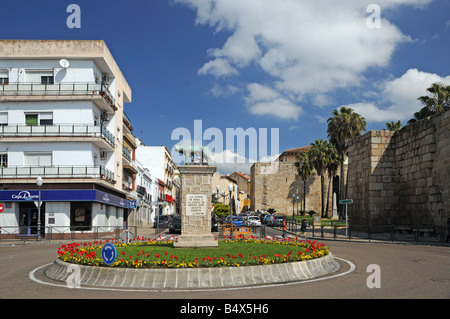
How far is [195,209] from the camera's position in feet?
49.8

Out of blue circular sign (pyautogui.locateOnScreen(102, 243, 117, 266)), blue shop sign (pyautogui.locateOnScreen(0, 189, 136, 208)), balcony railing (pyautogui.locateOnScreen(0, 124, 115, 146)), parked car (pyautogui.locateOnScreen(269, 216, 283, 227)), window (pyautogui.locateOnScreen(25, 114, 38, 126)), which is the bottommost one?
parked car (pyautogui.locateOnScreen(269, 216, 283, 227))

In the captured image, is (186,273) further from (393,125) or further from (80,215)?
(393,125)

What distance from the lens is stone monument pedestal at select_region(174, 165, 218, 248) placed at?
49.8ft

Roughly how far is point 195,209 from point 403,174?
74.6ft

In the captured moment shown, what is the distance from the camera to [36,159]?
33.7 m

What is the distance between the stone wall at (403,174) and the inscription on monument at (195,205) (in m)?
18.5

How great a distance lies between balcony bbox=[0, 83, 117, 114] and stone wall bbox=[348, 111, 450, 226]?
20706mm

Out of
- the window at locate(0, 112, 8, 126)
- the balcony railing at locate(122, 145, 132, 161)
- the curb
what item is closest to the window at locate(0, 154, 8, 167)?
the window at locate(0, 112, 8, 126)
